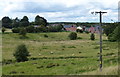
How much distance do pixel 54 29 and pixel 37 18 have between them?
97.2 feet

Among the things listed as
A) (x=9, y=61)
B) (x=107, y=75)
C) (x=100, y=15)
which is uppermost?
(x=100, y=15)

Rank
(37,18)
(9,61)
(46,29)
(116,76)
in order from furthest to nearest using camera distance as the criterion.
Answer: (37,18) → (46,29) → (9,61) → (116,76)

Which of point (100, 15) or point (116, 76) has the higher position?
point (100, 15)

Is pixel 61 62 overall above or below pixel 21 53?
below

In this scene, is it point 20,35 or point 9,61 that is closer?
point 9,61

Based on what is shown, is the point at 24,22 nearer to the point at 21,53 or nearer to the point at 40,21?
the point at 40,21

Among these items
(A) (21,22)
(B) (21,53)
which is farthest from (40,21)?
(B) (21,53)

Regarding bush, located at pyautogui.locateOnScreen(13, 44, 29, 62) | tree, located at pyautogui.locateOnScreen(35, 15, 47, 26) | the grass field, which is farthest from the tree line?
bush, located at pyautogui.locateOnScreen(13, 44, 29, 62)

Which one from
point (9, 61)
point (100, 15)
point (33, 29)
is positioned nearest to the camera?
point (100, 15)

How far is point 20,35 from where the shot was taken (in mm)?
92688

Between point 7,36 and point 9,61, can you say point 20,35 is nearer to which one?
point 7,36

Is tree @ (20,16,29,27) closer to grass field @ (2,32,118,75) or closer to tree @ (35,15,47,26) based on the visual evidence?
tree @ (35,15,47,26)

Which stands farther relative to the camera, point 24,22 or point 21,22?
point 21,22

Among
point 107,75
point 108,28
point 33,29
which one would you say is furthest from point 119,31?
point 33,29
